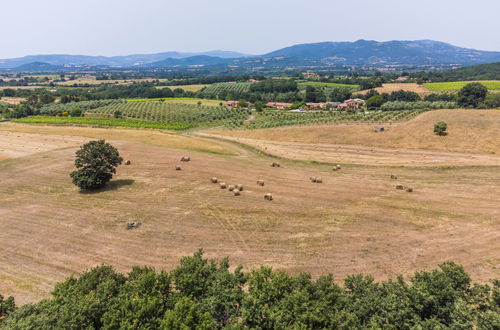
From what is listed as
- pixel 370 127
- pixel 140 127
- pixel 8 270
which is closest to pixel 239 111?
pixel 140 127

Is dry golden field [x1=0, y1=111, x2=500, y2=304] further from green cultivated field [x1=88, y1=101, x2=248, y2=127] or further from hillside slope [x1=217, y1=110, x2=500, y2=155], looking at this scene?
green cultivated field [x1=88, y1=101, x2=248, y2=127]

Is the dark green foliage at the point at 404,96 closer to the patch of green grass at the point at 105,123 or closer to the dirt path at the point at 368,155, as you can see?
the dirt path at the point at 368,155

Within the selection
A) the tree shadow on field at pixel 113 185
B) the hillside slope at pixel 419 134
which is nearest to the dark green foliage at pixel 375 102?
the hillside slope at pixel 419 134

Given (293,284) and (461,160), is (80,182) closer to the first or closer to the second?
(293,284)

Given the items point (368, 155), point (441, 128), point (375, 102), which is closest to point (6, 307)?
point (368, 155)

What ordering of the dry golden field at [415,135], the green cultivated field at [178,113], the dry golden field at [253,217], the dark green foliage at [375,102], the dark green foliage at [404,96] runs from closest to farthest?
the dry golden field at [253,217]
the dry golden field at [415,135]
the green cultivated field at [178,113]
the dark green foliage at [375,102]
the dark green foliage at [404,96]

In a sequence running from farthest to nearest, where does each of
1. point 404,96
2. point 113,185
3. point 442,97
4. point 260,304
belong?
point 404,96, point 442,97, point 113,185, point 260,304

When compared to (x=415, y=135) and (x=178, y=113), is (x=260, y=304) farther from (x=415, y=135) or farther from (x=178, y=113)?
(x=178, y=113)
